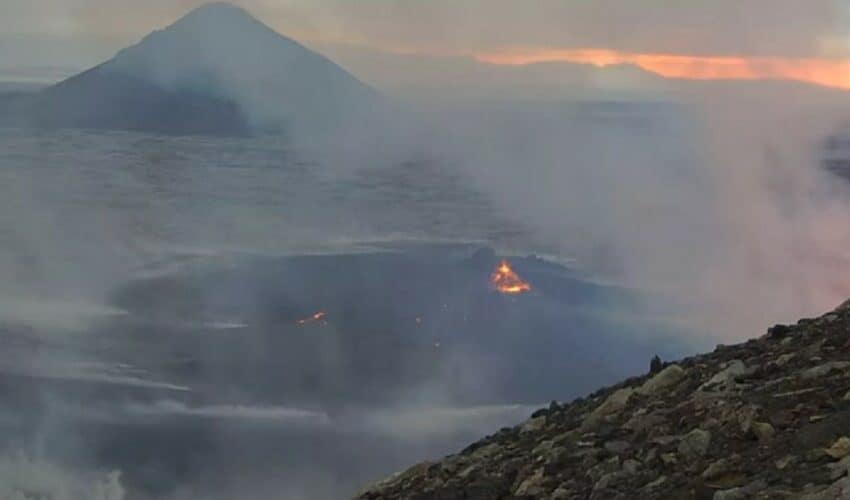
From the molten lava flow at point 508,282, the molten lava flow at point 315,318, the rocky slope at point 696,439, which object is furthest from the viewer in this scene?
the molten lava flow at point 508,282

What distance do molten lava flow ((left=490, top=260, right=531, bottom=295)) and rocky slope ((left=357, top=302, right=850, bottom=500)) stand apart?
8186cm

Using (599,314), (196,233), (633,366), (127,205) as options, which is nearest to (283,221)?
(196,233)

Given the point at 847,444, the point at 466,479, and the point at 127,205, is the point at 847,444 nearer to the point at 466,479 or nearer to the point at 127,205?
the point at 466,479

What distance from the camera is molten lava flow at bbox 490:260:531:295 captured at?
90562 millimetres

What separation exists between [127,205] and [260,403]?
260 feet

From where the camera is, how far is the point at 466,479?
23.3 feet

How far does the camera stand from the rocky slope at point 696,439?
5.13 metres

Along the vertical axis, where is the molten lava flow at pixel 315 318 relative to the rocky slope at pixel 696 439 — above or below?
below

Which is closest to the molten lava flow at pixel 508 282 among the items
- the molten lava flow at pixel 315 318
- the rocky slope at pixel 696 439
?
the molten lava flow at pixel 315 318

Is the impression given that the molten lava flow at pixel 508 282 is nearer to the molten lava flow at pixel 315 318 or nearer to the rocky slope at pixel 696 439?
the molten lava flow at pixel 315 318

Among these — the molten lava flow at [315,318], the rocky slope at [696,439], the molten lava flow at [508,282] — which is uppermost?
the rocky slope at [696,439]

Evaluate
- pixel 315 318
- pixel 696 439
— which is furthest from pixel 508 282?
pixel 696 439

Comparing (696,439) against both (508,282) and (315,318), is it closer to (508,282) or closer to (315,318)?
(315,318)

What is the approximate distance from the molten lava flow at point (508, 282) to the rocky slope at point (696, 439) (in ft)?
269
